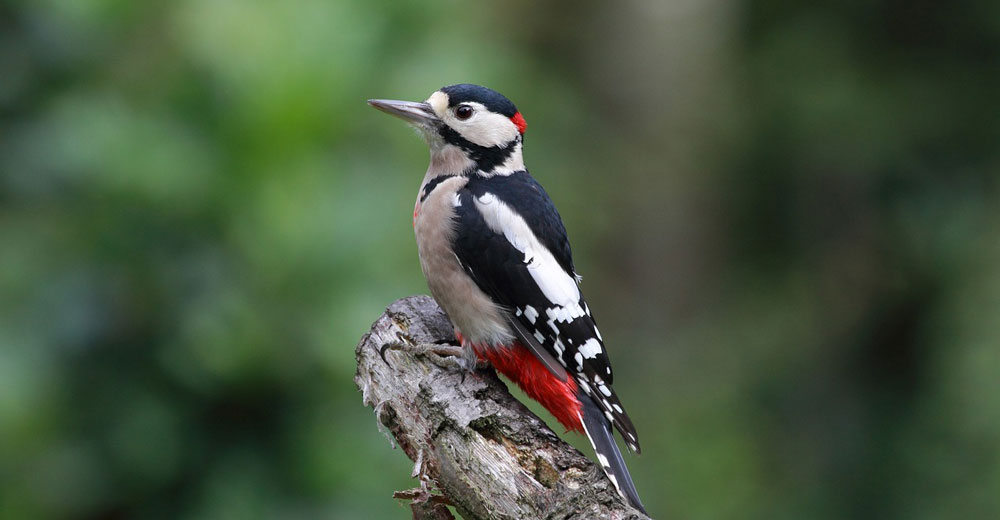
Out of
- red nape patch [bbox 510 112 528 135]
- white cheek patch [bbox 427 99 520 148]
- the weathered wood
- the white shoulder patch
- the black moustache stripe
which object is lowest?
the weathered wood

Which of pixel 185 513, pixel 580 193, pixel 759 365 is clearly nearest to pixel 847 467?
pixel 759 365

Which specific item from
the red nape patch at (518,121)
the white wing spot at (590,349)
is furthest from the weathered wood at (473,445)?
the red nape patch at (518,121)

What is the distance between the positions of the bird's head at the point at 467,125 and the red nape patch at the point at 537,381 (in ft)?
2.13

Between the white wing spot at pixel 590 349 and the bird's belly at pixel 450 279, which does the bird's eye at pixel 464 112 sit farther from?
the white wing spot at pixel 590 349

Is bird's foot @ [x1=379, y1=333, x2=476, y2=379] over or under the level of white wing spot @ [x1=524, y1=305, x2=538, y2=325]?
under

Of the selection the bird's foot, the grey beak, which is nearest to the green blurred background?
the grey beak

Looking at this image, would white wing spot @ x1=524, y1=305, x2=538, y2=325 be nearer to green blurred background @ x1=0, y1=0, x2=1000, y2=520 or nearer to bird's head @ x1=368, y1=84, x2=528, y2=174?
bird's head @ x1=368, y1=84, x2=528, y2=174

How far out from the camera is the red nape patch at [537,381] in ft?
9.37

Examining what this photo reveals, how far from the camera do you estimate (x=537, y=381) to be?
2918mm

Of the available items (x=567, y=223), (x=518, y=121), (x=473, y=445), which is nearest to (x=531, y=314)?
(x=473, y=445)

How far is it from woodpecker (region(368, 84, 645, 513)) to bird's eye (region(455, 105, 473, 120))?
179 millimetres

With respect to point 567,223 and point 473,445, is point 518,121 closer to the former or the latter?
point 473,445

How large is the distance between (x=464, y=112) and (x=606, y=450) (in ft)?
3.91

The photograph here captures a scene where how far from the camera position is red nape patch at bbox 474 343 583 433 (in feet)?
9.37
